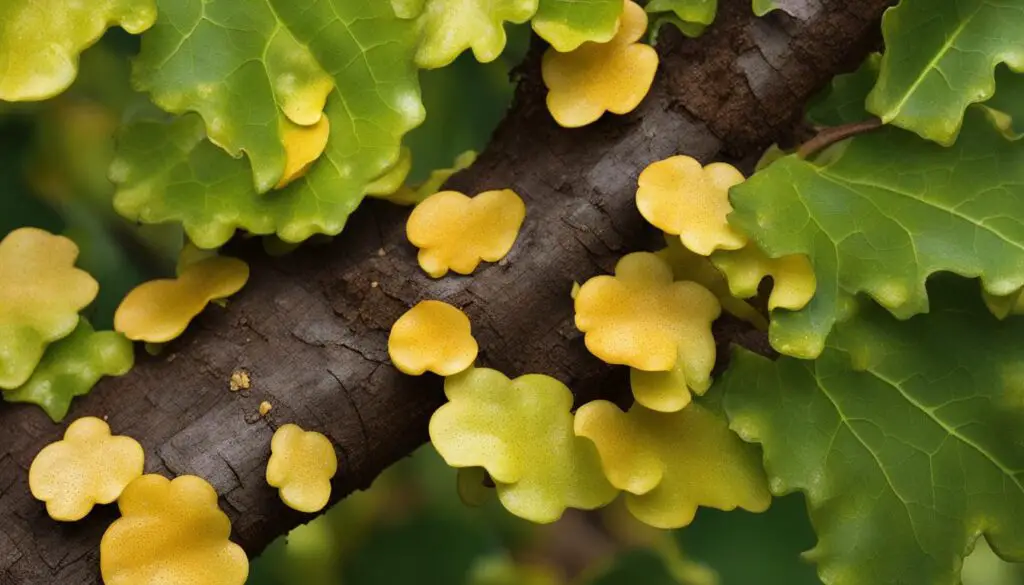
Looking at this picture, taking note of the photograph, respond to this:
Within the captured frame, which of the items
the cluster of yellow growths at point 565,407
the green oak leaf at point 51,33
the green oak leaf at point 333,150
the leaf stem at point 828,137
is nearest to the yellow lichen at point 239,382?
the cluster of yellow growths at point 565,407

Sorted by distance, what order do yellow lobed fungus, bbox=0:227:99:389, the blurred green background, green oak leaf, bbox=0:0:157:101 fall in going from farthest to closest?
the blurred green background, yellow lobed fungus, bbox=0:227:99:389, green oak leaf, bbox=0:0:157:101

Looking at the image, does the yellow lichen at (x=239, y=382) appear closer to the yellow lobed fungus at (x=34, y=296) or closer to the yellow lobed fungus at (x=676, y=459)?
the yellow lobed fungus at (x=34, y=296)

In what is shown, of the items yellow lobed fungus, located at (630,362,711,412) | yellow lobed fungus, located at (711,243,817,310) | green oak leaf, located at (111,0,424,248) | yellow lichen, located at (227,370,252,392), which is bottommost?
yellow lobed fungus, located at (630,362,711,412)

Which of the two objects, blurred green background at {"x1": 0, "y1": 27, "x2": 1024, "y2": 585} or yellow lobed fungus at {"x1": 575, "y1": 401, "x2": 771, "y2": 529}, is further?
blurred green background at {"x1": 0, "y1": 27, "x2": 1024, "y2": 585}

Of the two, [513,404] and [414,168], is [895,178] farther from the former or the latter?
[414,168]

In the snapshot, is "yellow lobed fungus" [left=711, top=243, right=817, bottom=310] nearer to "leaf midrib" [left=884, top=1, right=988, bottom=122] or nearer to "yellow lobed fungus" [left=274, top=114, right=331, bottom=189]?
"leaf midrib" [left=884, top=1, right=988, bottom=122]

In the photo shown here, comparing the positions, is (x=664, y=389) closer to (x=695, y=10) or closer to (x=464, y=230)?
(x=464, y=230)

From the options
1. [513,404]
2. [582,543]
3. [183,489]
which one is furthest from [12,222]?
[582,543]

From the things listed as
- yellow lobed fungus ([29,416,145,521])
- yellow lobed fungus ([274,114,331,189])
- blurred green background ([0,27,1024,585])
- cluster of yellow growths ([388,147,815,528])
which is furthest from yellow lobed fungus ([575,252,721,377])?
blurred green background ([0,27,1024,585])
